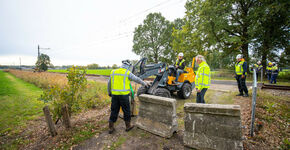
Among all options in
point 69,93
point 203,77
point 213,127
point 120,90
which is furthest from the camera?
point 203,77

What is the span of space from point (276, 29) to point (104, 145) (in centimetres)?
1755

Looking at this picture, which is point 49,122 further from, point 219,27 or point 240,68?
point 219,27

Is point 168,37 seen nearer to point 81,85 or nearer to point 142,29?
point 142,29

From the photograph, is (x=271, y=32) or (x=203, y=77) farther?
(x=271, y=32)

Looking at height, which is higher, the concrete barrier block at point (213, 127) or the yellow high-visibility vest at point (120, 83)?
the yellow high-visibility vest at point (120, 83)

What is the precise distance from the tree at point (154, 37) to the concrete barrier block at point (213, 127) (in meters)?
25.1

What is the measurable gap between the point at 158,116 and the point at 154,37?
26.0 metres

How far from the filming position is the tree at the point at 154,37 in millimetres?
26969

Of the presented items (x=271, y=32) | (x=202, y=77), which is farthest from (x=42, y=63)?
(x=271, y=32)

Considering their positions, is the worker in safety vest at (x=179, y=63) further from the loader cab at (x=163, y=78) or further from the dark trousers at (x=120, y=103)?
the dark trousers at (x=120, y=103)

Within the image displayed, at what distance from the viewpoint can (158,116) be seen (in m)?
3.25

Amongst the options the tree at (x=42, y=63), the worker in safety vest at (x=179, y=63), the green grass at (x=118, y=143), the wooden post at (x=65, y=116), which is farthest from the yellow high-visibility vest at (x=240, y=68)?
the tree at (x=42, y=63)

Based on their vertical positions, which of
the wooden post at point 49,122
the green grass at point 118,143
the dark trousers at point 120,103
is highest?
the dark trousers at point 120,103

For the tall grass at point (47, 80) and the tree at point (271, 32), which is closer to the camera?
the tall grass at point (47, 80)
